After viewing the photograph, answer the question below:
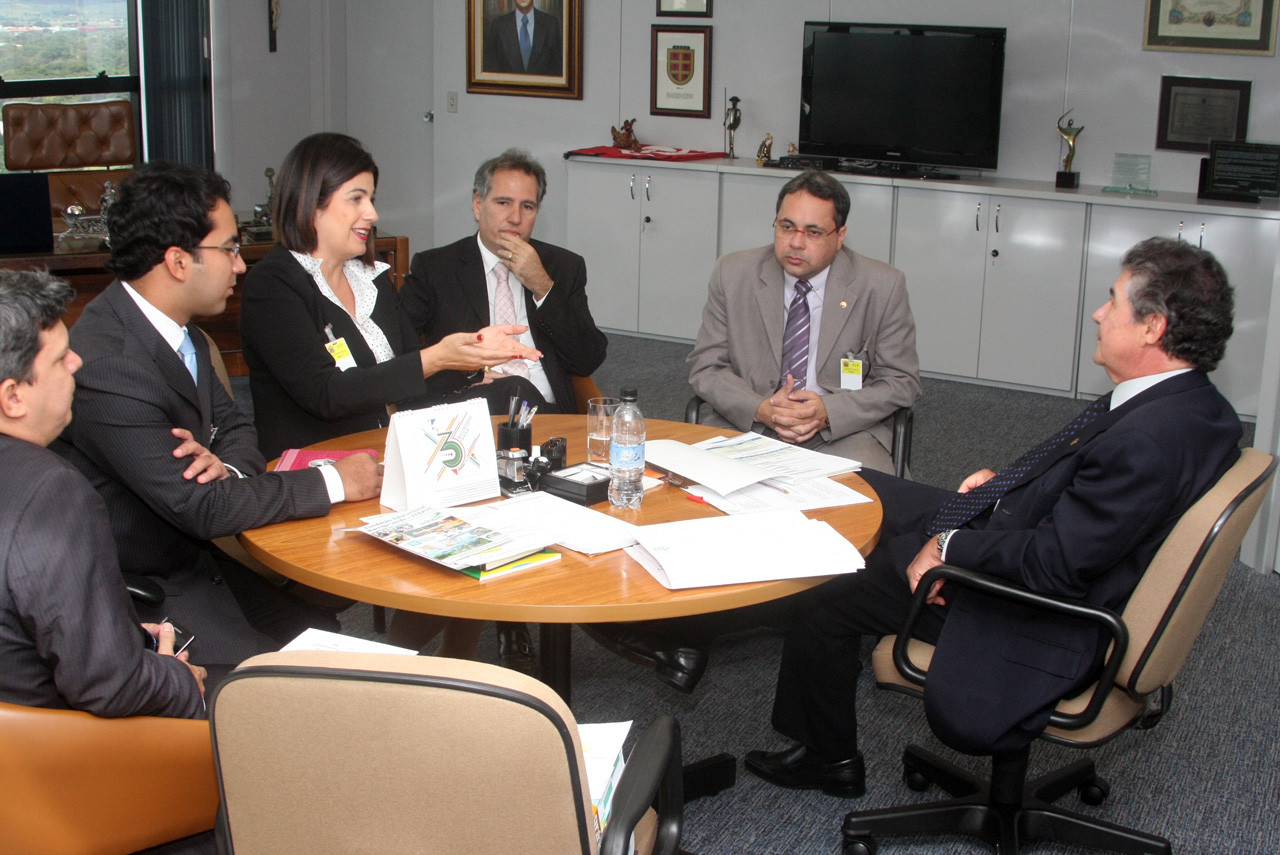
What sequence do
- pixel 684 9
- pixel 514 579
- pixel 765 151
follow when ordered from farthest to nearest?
pixel 684 9 → pixel 765 151 → pixel 514 579

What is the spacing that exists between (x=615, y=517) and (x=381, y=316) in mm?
1211

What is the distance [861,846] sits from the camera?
2.37 meters

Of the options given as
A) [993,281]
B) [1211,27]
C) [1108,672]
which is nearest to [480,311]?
[1108,672]

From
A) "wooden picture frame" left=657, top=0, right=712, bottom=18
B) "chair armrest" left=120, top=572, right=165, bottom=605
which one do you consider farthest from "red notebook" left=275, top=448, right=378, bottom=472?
"wooden picture frame" left=657, top=0, right=712, bottom=18

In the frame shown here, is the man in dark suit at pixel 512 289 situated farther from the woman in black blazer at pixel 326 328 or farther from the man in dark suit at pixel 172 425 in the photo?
the man in dark suit at pixel 172 425

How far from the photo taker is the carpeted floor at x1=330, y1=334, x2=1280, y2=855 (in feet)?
8.18

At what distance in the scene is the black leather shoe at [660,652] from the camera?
2.74 meters

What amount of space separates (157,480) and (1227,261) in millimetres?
5079

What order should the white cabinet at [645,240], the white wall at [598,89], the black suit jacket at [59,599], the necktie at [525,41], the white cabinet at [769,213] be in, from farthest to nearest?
the necktie at [525,41], the white cabinet at [645,240], the white cabinet at [769,213], the white wall at [598,89], the black suit jacket at [59,599]

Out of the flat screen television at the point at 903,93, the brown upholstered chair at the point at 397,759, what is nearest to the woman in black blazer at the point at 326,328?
the brown upholstered chair at the point at 397,759

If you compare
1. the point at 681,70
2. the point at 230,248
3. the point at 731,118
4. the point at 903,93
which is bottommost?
the point at 230,248

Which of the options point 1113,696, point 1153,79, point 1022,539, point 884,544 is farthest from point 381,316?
point 1153,79

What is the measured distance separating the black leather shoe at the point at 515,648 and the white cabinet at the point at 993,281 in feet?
11.8

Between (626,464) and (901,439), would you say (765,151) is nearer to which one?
(901,439)
